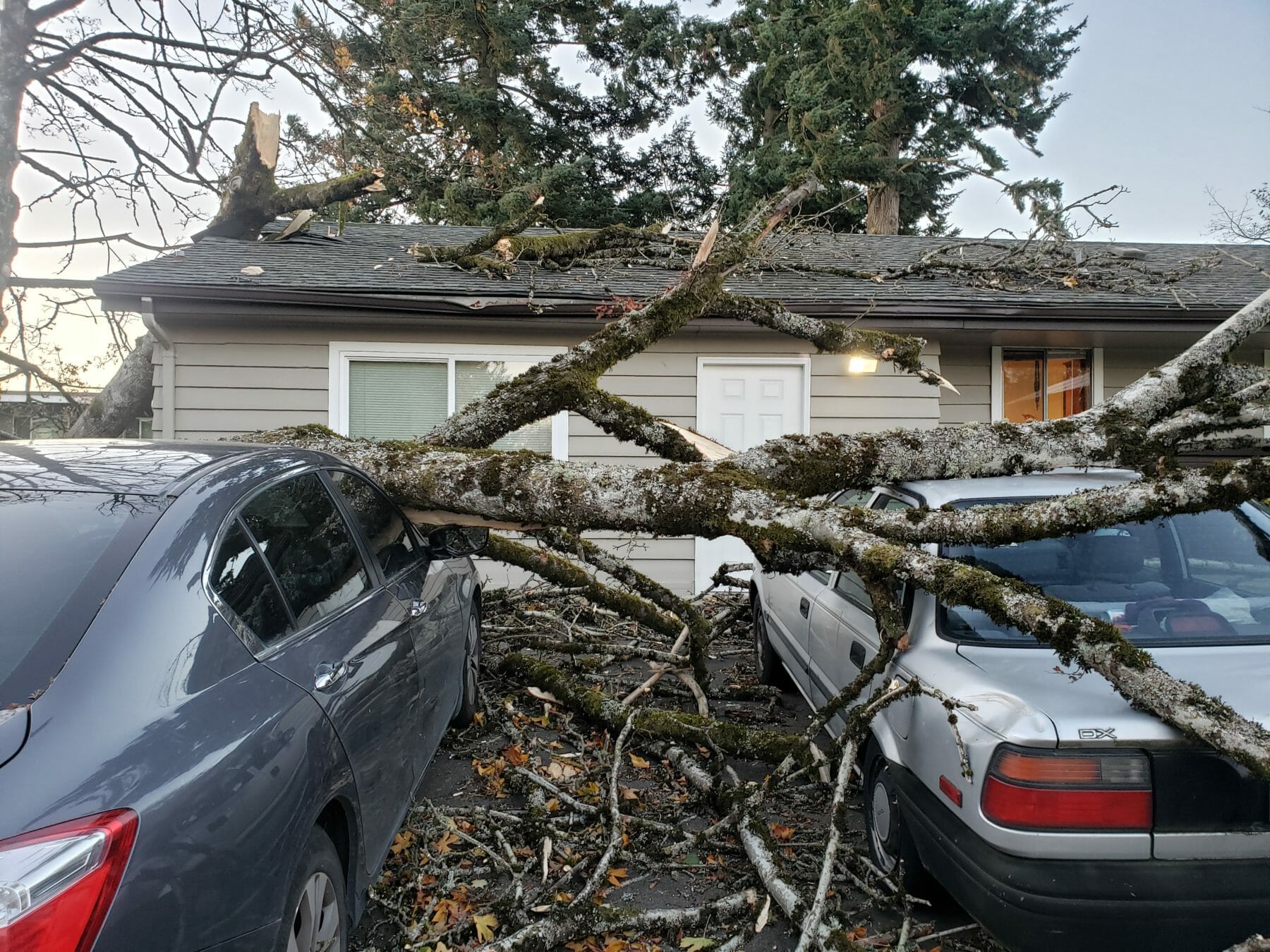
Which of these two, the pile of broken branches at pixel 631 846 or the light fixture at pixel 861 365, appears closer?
the pile of broken branches at pixel 631 846

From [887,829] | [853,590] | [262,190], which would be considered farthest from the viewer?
[262,190]

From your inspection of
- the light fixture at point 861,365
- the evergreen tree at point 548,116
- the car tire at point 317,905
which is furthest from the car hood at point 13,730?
the evergreen tree at point 548,116

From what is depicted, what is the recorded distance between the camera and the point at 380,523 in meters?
3.38

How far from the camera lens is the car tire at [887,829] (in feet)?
8.96

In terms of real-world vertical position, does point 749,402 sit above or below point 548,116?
below

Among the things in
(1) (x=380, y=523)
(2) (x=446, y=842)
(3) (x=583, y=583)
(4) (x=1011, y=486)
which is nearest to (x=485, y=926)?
(2) (x=446, y=842)

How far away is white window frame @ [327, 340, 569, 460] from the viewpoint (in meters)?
7.32

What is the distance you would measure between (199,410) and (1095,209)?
7.61 metres

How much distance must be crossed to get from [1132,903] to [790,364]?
240 inches

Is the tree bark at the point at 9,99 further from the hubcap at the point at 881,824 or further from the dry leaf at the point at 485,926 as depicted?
the hubcap at the point at 881,824

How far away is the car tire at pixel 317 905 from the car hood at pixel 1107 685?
6.06ft

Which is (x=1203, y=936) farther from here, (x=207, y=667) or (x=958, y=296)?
(x=958, y=296)

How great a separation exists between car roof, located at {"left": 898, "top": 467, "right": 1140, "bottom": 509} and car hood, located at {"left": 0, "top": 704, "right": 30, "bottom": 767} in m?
2.91

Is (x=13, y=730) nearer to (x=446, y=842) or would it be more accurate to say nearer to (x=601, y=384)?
(x=446, y=842)
